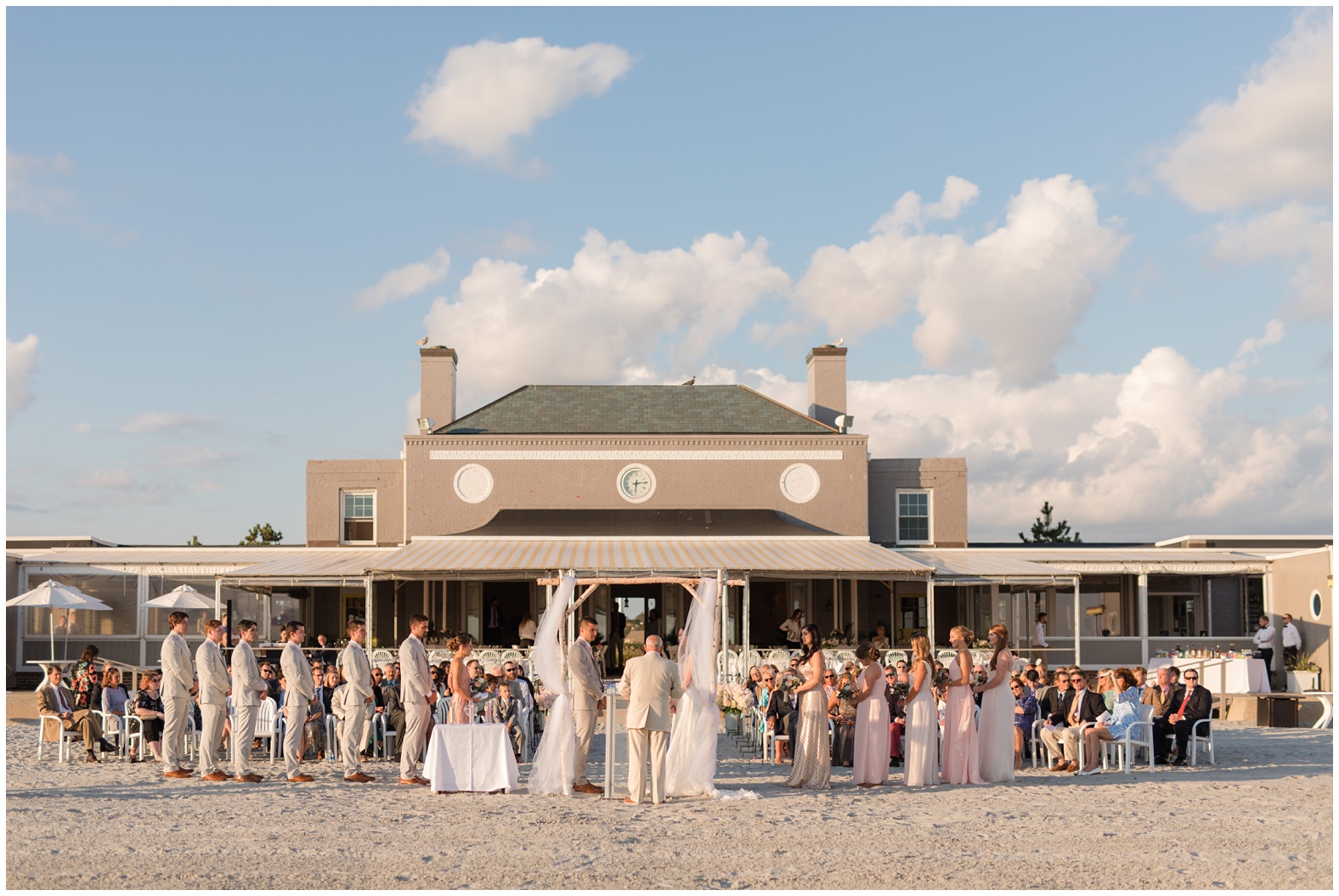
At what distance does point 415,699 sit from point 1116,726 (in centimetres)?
650

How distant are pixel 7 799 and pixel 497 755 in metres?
3.63

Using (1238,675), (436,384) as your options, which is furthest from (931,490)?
(436,384)

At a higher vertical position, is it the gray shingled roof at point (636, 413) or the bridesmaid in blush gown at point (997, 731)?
the gray shingled roof at point (636, 413)

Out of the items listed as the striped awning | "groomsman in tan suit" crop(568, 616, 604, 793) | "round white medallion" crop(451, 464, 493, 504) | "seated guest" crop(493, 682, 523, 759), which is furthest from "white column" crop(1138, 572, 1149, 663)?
"groomsman in tan suit" crop(568, 616, 604, 793)

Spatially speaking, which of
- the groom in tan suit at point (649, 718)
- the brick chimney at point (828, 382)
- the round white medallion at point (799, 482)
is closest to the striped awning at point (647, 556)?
the round white medallion at point (799, 482)

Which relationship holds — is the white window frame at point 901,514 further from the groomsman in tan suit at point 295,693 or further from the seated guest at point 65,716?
the groomsman in tan suit at point 295,693

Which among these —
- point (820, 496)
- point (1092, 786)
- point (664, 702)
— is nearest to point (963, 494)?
point (820, 496)

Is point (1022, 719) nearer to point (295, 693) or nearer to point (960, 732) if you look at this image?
point (960, 732)

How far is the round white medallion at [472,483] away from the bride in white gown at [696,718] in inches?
674

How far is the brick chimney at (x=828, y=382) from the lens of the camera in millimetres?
29797

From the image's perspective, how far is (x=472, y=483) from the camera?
27.7 meters

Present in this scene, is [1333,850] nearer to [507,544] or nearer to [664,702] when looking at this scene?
[664,702]

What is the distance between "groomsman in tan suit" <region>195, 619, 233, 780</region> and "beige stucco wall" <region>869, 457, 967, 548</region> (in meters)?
19.3

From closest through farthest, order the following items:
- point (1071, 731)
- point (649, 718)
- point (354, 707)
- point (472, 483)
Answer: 1. point (649, 718)
2. point (354, 707)
3. point (1071, 731)
4. point (472, 483)
